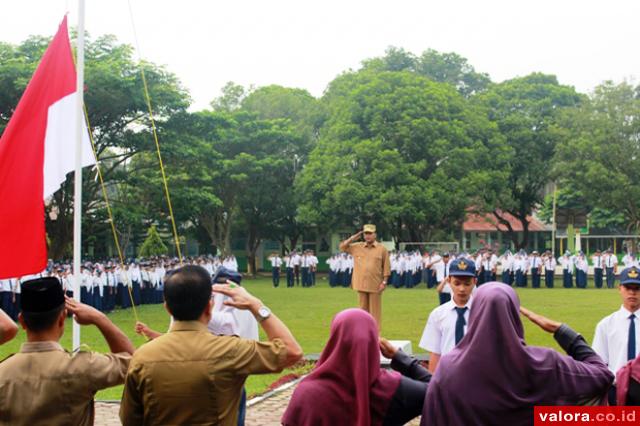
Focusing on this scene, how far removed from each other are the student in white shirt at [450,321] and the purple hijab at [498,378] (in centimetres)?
261

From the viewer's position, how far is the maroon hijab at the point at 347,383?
10.1 ft

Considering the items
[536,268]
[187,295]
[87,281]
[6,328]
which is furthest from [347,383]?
[536,268]

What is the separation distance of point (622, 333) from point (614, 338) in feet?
0.23

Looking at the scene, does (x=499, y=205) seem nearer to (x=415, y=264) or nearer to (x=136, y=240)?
(x=415, y=264)

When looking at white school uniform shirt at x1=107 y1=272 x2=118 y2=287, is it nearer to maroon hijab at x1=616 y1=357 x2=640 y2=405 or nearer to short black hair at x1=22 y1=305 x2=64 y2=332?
short black hair at x1=22 y1=305 x2=64 y2=332

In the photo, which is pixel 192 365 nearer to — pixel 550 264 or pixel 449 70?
pixel 550 264

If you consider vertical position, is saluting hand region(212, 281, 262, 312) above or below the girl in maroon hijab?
above

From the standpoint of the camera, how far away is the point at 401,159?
32.4m

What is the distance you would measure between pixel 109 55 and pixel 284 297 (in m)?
10.0

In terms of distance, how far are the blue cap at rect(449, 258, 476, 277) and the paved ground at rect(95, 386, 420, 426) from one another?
5.12 ft

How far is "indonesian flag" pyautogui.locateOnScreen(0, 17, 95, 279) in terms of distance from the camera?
6008 mm

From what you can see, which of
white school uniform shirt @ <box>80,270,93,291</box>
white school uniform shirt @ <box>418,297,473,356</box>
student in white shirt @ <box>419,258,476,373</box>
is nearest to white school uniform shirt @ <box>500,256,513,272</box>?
white school uniform shirt @ <box>80,270,93,291</box>

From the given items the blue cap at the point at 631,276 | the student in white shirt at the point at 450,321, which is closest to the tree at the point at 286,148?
the student in white shirt at the point at 450,321

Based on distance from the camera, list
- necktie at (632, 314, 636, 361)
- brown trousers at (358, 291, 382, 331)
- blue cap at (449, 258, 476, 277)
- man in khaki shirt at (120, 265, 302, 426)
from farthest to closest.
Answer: brown trousers at (358, 291, 382, 331), blue cap at (449, 258, 476, 277), necktie at (632, 314, 636, 361), man in khaki shirt at (120, 265, 302, 426)
